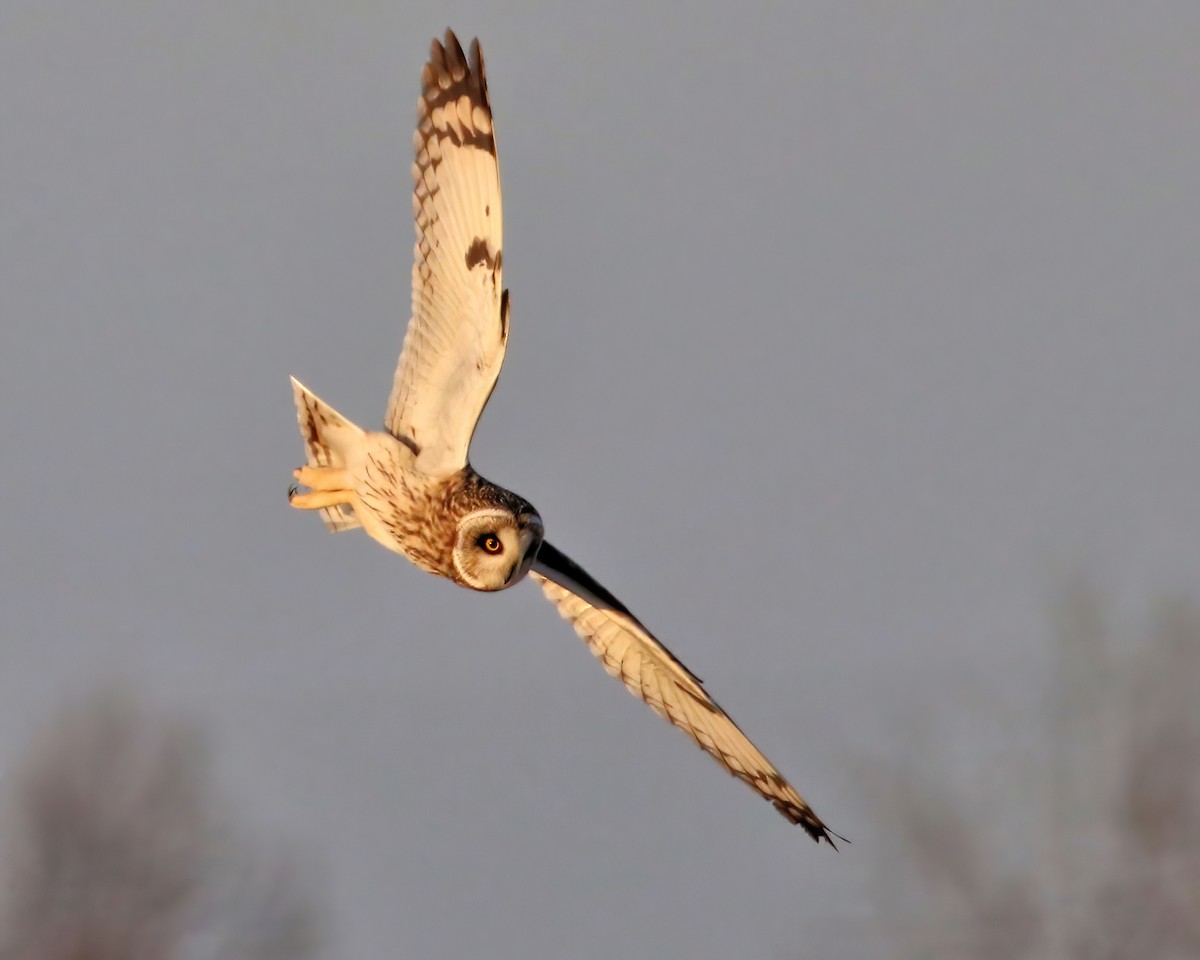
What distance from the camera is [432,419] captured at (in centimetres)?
755

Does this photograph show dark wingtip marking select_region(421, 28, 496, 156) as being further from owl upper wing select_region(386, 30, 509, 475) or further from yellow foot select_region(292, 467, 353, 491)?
yellow foot select_region(292, 467, 353, 491)

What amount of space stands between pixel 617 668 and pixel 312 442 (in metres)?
2.08

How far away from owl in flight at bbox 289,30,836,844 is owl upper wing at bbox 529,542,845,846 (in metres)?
1.33

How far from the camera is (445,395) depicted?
7.47m

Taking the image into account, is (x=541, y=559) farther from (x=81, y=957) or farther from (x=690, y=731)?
(x=81, y=957)

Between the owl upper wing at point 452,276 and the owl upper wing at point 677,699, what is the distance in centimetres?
165

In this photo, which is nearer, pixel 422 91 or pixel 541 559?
pixel 422 91

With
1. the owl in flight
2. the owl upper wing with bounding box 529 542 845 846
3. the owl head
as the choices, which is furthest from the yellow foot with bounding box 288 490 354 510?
the owl upper wing with bounding box 529 542 845 846

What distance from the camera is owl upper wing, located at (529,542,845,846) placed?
9.07 m

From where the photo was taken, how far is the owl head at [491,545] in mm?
7430

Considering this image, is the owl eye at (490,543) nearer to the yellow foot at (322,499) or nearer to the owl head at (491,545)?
the owl head at (491,545)

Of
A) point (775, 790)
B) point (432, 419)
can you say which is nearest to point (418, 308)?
point (432, 419)

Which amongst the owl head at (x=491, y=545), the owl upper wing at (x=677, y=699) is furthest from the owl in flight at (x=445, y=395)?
the owl upper wing at (x=677, y=699)

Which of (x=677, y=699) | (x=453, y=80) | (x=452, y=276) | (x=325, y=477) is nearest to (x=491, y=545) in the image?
(x=325, y=477)
